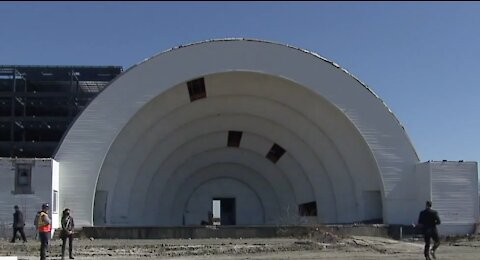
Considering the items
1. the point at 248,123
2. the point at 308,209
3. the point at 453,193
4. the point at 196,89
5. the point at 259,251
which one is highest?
the point at 196,89

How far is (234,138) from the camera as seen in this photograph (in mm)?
35250

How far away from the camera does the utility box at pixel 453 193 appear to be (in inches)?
1079

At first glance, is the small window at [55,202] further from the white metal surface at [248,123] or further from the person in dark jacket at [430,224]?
the person in dark jacket at [430,224]

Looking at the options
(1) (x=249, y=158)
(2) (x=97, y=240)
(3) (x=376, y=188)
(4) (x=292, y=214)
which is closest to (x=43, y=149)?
(1) (x=249, y=158)

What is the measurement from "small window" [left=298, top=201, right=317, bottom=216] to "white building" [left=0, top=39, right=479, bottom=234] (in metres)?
0.13

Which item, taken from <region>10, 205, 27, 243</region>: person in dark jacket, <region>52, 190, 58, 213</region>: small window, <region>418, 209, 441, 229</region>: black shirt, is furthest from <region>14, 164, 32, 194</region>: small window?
<region>418, 209, 441, 229</region>: black shirt

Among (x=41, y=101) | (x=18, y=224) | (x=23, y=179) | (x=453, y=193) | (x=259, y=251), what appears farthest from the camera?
(x=41, y=101)

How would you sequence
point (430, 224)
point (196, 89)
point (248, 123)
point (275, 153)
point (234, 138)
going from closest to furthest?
point (430, 224)
point (196, 89)
point (248, 123)
point (234, 138)
point (275, 153)

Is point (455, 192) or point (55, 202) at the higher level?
point (455, 192)

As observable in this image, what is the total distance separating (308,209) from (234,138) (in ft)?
18.4

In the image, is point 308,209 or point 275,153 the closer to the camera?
point 308,209

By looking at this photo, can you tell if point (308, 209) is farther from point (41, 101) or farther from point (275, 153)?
point (41, 101)

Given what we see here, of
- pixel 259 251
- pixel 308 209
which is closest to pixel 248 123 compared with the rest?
pixel 308 209

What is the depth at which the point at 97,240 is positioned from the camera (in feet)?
81.4
